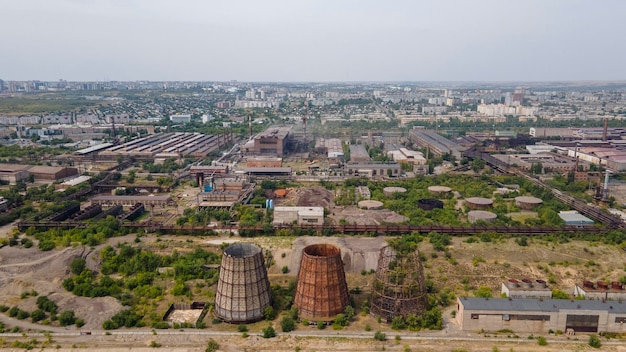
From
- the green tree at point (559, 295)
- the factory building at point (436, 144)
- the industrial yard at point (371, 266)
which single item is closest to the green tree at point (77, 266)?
the industrial yard at point (371, 266)

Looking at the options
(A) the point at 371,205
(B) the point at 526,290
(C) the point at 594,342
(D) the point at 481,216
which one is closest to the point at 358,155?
(A) the point at 371,205

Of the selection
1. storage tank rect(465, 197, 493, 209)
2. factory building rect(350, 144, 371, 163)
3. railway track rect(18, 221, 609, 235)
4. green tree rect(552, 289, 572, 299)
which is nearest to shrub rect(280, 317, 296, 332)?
railway track rect(18, 221, 609, 235)

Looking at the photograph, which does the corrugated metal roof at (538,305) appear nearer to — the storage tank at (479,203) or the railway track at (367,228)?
the railway track at (367,228)

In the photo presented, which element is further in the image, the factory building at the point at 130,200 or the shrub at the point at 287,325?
the factory building at the point at 130,200

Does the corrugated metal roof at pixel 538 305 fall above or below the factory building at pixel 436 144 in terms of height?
below

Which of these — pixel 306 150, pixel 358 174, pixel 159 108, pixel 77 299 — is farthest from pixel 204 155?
pixel 159 108

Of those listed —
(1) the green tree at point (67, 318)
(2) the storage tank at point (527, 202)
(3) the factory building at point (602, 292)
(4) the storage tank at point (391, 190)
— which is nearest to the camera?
(1) the green tree at point (67, 318)

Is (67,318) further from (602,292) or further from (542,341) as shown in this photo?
(602,292)
